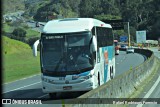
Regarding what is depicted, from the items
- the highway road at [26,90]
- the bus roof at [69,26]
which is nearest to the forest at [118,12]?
the highway road at [26,90]

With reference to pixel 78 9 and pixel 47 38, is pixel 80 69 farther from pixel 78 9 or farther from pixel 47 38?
pixel 78 9

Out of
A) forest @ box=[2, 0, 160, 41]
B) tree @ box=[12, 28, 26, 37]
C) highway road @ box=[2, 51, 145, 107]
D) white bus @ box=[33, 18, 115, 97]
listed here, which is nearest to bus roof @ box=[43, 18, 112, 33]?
white bus @ box=[33, 18, 115, 97]

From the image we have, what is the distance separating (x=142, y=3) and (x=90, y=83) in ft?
488

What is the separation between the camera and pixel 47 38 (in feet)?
59.5

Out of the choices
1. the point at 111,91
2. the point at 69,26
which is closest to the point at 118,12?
the point at 69,26

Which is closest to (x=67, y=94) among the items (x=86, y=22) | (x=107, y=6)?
(x=86, y=22)

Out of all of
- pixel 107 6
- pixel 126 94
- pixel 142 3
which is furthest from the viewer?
pixel 107 6

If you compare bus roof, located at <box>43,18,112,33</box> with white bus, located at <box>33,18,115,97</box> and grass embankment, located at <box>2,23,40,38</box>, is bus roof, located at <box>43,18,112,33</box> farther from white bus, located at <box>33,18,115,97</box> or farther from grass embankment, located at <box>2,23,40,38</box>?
grass embankment, located at <box>2,23,40,38</box>

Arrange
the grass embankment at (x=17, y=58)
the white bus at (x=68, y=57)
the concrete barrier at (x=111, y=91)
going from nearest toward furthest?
the concrete barrier at (x=111, y=91) → the white bus at (x=68, y=57) → the grass embankment at (x=17, y=58)

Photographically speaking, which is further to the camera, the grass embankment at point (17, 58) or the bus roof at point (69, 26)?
the grass embankment at point (17, 58)

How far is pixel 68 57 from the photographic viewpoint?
700 inches

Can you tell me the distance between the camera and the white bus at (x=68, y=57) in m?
17.5

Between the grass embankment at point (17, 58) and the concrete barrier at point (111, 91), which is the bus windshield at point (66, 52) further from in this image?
the grass embankment at point (17, 58)

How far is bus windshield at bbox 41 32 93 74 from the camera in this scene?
17661 millimetres
